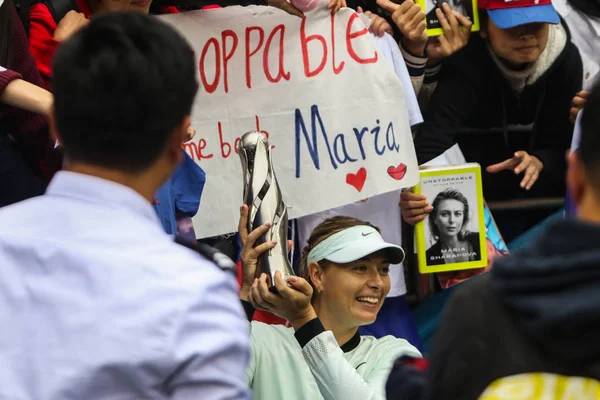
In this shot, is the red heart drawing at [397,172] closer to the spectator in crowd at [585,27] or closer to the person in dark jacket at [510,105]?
the person in dark jacket at [510,105]

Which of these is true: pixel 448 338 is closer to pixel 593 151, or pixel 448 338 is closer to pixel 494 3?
pixel 593 151

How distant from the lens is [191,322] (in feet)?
4.84

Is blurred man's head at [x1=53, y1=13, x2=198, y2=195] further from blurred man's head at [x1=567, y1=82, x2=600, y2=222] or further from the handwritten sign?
the handwritten sign

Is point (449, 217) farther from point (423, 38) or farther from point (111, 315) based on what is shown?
point (111, 315)

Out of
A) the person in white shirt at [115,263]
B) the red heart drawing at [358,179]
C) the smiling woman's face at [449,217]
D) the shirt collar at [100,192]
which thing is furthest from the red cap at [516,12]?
the shirt collar at [100,192]

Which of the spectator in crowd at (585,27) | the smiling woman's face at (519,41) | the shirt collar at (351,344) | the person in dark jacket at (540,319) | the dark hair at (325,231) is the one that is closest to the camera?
the person in dark jacket at (540,319)

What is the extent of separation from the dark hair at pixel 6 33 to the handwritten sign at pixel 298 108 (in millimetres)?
684

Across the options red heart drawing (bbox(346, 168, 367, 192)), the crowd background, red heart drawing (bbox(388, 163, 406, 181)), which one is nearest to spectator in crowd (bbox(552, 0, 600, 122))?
the crowd background

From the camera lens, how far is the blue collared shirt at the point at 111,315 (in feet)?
4.82

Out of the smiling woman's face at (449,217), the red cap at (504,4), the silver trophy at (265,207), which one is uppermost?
the red cap at (504,4)

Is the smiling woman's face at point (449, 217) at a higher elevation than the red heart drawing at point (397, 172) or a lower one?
lower

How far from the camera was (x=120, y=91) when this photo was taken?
1564 mm

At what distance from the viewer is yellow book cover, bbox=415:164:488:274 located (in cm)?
383

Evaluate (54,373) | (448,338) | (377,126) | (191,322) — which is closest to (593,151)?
(448,338)
